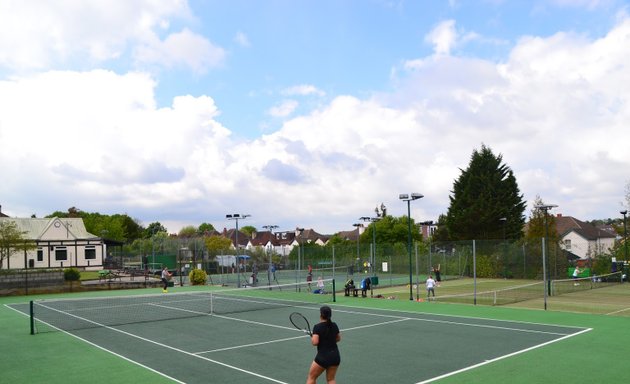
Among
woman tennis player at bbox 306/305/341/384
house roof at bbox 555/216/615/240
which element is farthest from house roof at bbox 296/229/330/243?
woman tennis player at bbox 306/305/341/384

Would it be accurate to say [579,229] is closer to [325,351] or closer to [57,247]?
[57,247]

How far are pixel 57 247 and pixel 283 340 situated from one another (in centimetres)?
5146

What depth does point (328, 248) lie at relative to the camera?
52.2 metres

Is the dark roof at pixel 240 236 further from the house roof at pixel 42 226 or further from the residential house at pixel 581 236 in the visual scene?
the house roof at pixel 42 226

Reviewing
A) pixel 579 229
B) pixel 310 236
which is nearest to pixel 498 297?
pixel 579 229

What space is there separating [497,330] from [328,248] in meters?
35.5

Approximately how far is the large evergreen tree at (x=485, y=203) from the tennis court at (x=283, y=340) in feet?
125

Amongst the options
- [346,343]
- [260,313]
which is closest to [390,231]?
[260,313]

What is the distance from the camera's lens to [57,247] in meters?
59.5

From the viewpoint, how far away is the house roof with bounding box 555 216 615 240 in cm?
8581

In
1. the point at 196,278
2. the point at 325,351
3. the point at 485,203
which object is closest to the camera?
the point at 325,351

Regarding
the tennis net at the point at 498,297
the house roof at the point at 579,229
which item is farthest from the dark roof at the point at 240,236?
the tennis net at the point at 498,297

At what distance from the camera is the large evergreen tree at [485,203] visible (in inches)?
2324

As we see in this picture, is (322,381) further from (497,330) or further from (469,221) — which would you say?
(469,221)
